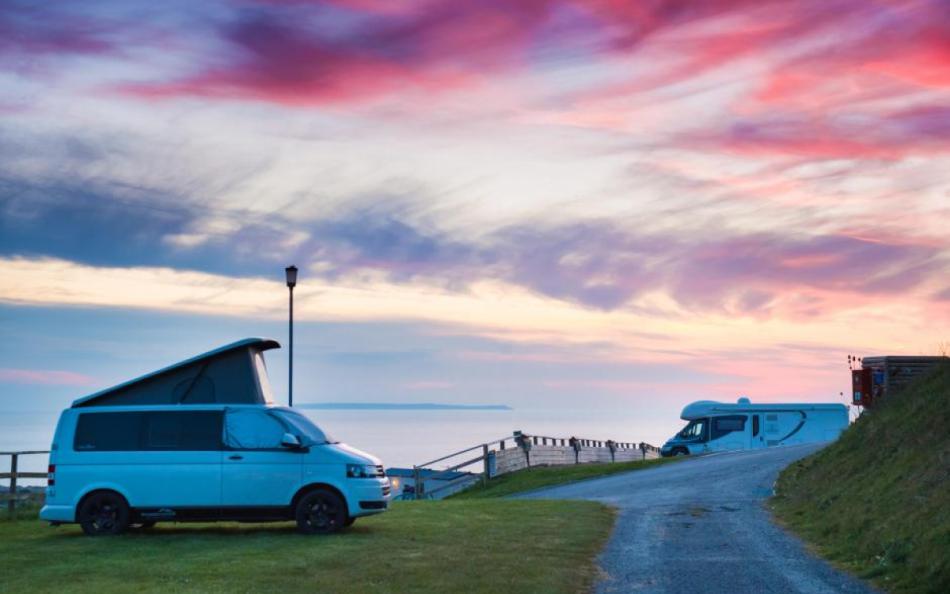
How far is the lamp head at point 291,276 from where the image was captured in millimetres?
30628

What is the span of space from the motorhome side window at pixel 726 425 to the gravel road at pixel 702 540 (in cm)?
1804

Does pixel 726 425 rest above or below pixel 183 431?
above

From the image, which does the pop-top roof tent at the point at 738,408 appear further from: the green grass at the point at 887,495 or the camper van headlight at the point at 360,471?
the camper van headlight at the point at 360,471

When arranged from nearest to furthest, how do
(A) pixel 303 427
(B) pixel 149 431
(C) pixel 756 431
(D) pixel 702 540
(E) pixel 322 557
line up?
(E) pixel 322 557 < (D) pixel 702 540 < (B) pixel 149 431 < (A) pixel 303 427 < (C) pixel 756 431

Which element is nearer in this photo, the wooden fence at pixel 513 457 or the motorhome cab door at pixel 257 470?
the motorhome cab door at pixel 257 470

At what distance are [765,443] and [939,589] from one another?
41343mm

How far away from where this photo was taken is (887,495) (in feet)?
64.6

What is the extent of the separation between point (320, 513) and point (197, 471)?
2.26 m

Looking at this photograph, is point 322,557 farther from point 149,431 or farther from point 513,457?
point 513,457

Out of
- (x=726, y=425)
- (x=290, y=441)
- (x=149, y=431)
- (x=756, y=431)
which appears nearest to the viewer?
(x=290, y=441)

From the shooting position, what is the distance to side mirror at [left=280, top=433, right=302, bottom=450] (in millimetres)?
19516

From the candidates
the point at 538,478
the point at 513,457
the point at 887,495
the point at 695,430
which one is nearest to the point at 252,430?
the point at 887,495

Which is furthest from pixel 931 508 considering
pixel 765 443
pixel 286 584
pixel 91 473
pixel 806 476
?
pixel 765 443

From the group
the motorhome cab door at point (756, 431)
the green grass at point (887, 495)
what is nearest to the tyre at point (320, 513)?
the green grass at point (887, 495)
